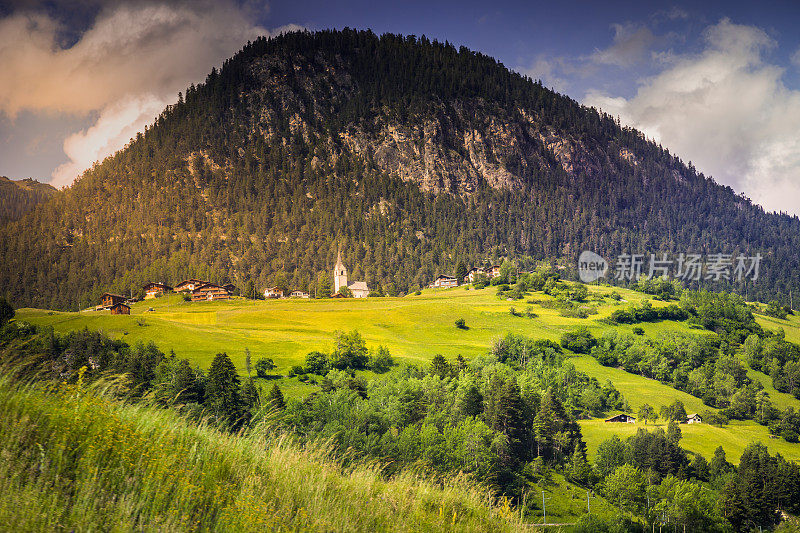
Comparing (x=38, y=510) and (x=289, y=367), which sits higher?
(x=38, y=510)

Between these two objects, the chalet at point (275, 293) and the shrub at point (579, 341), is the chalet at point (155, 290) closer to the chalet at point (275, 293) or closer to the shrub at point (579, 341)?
the chalet at point (275, 293)

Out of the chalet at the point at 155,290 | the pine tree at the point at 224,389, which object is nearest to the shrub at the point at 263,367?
the pine tree at the point at 224,389

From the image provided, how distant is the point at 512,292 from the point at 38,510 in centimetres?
17830

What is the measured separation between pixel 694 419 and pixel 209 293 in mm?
136956

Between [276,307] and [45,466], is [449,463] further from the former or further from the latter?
[276,307]

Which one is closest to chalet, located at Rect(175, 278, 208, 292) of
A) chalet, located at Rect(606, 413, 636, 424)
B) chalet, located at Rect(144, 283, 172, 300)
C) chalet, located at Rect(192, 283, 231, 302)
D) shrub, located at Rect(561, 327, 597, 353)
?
chalet, located at Rect(192, 283, 231, 302)

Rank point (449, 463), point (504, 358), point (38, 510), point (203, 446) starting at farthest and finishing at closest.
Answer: point (504, 358), point (449, 463), point (203, 446), point (38, 510)

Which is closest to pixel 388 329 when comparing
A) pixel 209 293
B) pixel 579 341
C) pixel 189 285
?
Answer: pixel 579 341

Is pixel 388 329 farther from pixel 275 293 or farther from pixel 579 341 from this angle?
pixel 275 293

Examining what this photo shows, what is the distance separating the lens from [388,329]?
138875mm

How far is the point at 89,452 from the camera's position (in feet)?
23.5

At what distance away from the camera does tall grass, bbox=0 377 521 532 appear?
21.2ft

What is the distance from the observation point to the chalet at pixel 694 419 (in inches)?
4680

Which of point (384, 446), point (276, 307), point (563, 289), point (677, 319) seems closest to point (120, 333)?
point (276, 307)
